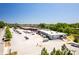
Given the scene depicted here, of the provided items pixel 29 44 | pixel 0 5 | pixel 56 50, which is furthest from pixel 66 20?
pixel 0 5

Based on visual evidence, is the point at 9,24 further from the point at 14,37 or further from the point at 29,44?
the point at 29,44

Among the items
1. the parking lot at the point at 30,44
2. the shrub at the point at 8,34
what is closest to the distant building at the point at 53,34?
the parking lot at the point at 30,44

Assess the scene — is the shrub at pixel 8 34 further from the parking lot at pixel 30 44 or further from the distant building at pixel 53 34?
the distant building at pixel 53 34

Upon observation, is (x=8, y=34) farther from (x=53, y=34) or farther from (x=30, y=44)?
(x=53, y=34)

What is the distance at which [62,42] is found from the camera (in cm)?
174

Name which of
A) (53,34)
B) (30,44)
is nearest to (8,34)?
(30,44)

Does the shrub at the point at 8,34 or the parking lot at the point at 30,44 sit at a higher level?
the shrub at the point at 8,34

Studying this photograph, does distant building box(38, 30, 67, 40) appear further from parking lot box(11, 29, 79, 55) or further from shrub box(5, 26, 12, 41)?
shrub box(5, 26, 12, 41)

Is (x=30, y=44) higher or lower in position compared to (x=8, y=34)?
lower
